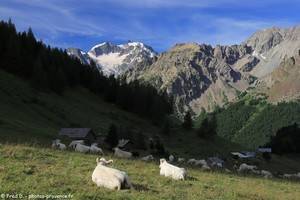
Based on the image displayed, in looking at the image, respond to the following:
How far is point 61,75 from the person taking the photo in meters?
144

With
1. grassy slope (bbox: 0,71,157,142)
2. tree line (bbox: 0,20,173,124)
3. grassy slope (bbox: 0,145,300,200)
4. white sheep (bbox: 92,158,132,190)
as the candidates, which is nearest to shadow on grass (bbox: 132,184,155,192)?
grassy slope (bbox: 0,145,300,200)

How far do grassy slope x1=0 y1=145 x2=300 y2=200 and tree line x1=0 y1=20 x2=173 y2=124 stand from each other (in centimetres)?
10815

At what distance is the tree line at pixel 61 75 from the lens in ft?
453

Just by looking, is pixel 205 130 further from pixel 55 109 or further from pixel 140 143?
pixel 140 143

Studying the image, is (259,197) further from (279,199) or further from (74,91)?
(74,91)

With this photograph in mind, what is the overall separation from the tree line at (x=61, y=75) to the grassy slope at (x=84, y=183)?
355 ft

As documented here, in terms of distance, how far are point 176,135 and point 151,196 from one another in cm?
12745

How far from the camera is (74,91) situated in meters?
159

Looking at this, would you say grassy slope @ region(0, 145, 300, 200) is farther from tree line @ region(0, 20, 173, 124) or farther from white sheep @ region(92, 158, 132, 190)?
tree line @ region(0, 20, 173, 124)

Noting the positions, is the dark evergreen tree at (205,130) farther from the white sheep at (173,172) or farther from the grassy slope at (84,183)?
the white sheep at (173,172)

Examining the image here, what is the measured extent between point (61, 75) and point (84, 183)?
4968 inches

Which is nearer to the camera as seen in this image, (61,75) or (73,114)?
(73,114)

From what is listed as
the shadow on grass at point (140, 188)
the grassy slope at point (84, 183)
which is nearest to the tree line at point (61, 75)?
the grassy slope at point (84, 183)

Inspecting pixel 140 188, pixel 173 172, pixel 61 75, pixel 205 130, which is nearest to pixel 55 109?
pixel 61 75
